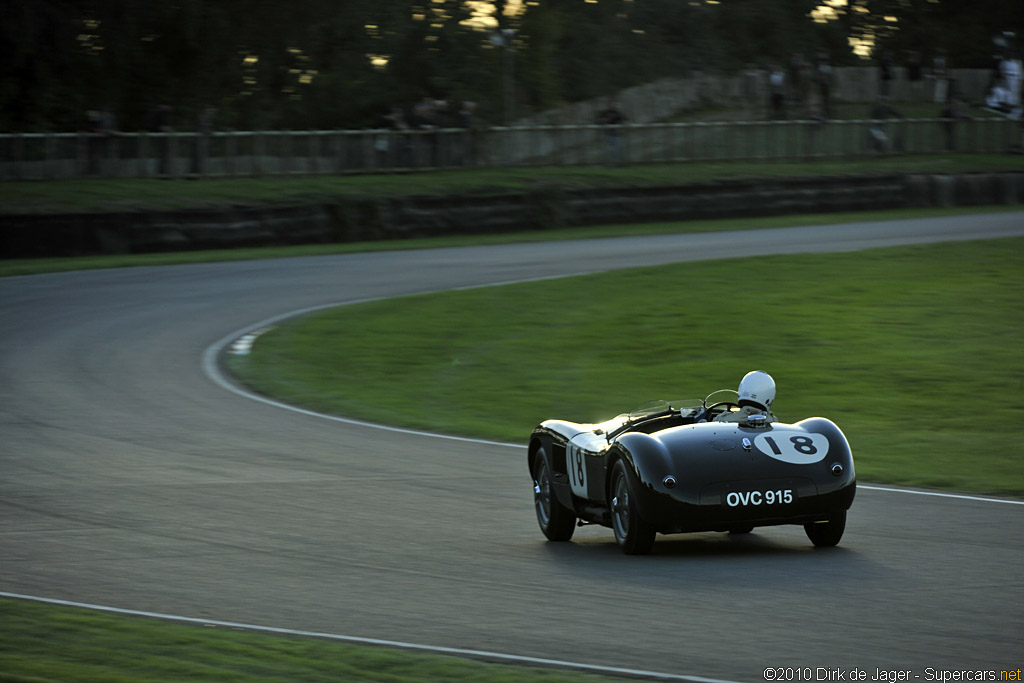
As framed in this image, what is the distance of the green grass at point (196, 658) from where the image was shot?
507 centimetres

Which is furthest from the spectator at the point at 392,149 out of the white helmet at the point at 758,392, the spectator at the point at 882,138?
the white helmet at the point at 758,392

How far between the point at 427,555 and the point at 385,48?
4307 cm

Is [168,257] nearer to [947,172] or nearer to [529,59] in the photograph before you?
[947,172]

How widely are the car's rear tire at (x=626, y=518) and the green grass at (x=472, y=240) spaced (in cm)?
1771

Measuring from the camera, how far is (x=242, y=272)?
23.9 meters

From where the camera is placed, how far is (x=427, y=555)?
7.40m

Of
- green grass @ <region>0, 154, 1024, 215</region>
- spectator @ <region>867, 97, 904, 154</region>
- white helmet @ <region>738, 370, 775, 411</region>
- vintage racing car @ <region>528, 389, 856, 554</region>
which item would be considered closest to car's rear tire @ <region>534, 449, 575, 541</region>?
vintage racing car @ <region>528, 389, 856, 554</region>

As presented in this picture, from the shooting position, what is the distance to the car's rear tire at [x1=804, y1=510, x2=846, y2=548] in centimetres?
727

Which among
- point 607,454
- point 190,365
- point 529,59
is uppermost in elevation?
point 529,59

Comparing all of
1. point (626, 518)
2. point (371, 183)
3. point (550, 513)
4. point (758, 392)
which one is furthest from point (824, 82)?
point (626, 518)

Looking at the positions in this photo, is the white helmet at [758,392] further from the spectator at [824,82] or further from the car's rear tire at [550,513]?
the spectator at [824,82]

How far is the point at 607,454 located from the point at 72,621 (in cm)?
283

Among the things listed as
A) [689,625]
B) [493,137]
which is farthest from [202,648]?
[493,137]

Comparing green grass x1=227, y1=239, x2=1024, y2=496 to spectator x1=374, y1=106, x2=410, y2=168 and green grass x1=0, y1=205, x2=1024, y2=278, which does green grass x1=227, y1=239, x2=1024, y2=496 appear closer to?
green grass x1=0, y1=205, x2=1024, y2=278
